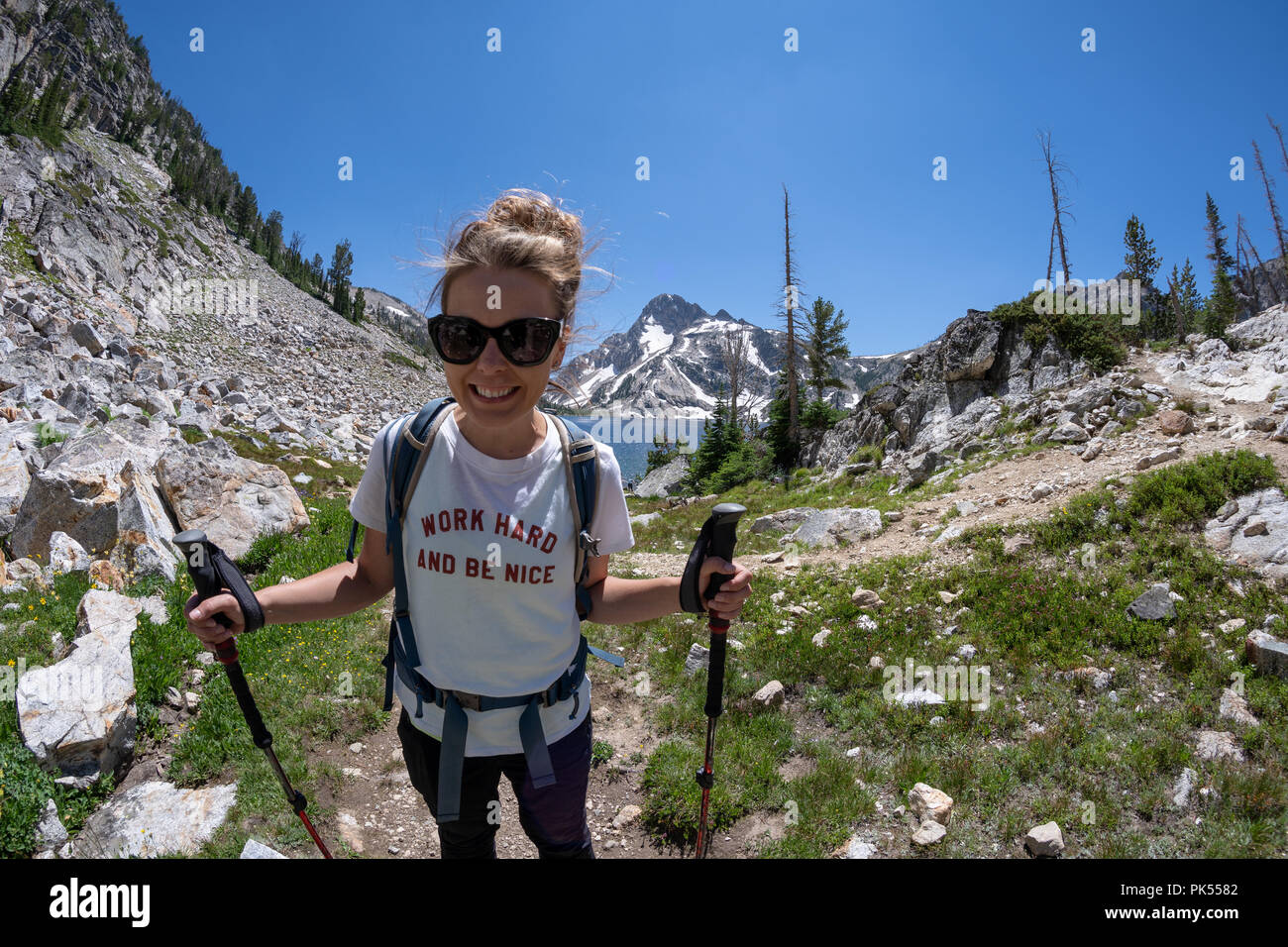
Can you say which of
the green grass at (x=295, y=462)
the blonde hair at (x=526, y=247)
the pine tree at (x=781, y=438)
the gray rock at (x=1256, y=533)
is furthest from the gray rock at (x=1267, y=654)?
the pine tree at (x=781, y=438)

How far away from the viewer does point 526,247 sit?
85.0 inches

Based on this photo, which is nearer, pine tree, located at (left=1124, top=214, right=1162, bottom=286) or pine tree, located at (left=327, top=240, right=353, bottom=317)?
pine tree, located at (left=1124, top=214, right=1162, bottom=286)

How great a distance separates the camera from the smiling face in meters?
2.12

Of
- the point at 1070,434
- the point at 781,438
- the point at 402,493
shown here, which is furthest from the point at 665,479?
the point at 402,493

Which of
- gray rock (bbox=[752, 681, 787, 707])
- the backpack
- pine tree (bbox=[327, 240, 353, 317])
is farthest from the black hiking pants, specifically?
pine tree (bbox=[327, 240, 353, 317])

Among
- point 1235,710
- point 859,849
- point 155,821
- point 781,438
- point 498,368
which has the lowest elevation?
point 859,849

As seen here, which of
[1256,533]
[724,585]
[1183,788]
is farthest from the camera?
[1256,533]

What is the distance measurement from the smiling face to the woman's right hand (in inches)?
41.5

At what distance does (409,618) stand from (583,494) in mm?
845

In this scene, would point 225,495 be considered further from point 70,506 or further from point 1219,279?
point 1219,279

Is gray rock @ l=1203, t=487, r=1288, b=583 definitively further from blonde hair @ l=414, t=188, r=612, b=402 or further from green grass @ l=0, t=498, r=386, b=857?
green grass @ l=0, t=498, r=386, b=857

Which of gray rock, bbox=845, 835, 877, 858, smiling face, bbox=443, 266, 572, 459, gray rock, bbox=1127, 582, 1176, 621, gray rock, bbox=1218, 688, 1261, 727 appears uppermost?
smiling face, bbox=443, 266, 572, 459

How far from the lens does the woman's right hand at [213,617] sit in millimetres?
2059

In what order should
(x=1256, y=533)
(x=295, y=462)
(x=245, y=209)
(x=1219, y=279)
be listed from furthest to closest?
(x=245, y=209), (x=1219, y=279), (x=295, y=462), (x=1256, y=533)
